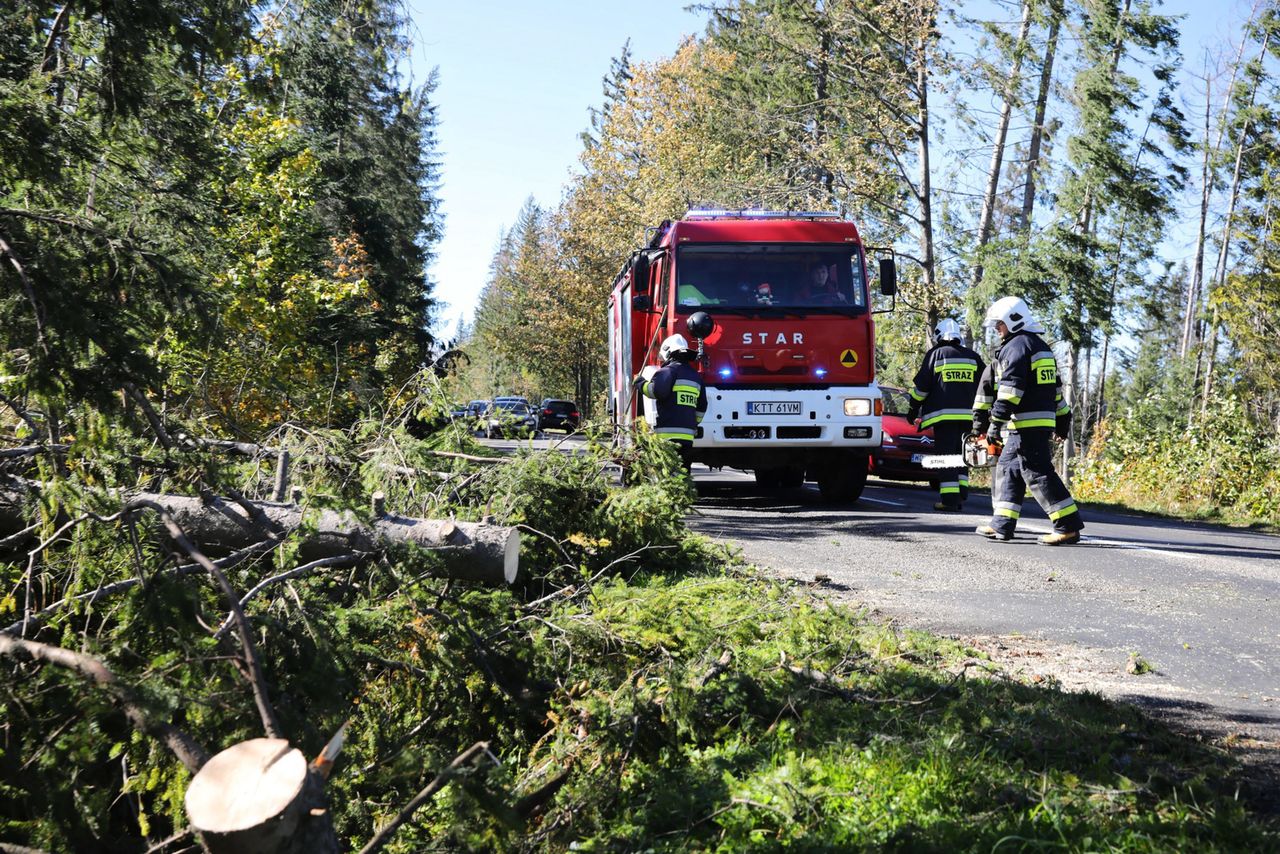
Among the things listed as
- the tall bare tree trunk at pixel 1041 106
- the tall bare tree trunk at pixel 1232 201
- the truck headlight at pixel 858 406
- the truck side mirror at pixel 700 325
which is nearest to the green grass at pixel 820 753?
the truck side mirror at pixel 700 325

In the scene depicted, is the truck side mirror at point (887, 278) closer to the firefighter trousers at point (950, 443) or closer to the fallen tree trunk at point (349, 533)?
the firefighter trousers at point (950, 443)

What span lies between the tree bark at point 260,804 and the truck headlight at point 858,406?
9.49 metres

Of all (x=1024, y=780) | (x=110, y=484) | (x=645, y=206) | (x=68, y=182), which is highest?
(x=645, y=206)

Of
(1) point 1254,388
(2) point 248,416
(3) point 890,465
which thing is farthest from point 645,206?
(2) point 248,416

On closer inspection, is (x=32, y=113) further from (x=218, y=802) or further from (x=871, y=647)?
(x=871, y=647)

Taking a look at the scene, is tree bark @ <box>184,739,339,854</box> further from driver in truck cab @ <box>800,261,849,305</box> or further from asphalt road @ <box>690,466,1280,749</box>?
driver in truck cab @ <box>800,261,849,305</box>

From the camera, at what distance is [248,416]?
13711 millimetres

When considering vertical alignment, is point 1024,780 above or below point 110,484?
below

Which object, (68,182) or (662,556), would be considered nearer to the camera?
(68,182)

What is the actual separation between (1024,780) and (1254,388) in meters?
31.9

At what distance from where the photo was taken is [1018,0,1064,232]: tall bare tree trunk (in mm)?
22031

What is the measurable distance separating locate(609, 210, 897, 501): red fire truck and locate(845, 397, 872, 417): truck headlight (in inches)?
0.4

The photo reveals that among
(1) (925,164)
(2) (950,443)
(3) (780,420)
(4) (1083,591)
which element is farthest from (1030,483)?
(1) (925,164)

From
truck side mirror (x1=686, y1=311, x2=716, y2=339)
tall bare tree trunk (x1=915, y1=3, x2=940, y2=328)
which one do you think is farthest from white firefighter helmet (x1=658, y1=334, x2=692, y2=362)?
tall bare tree trunk (x1=915, y1=3, x2=940, y2=328)
